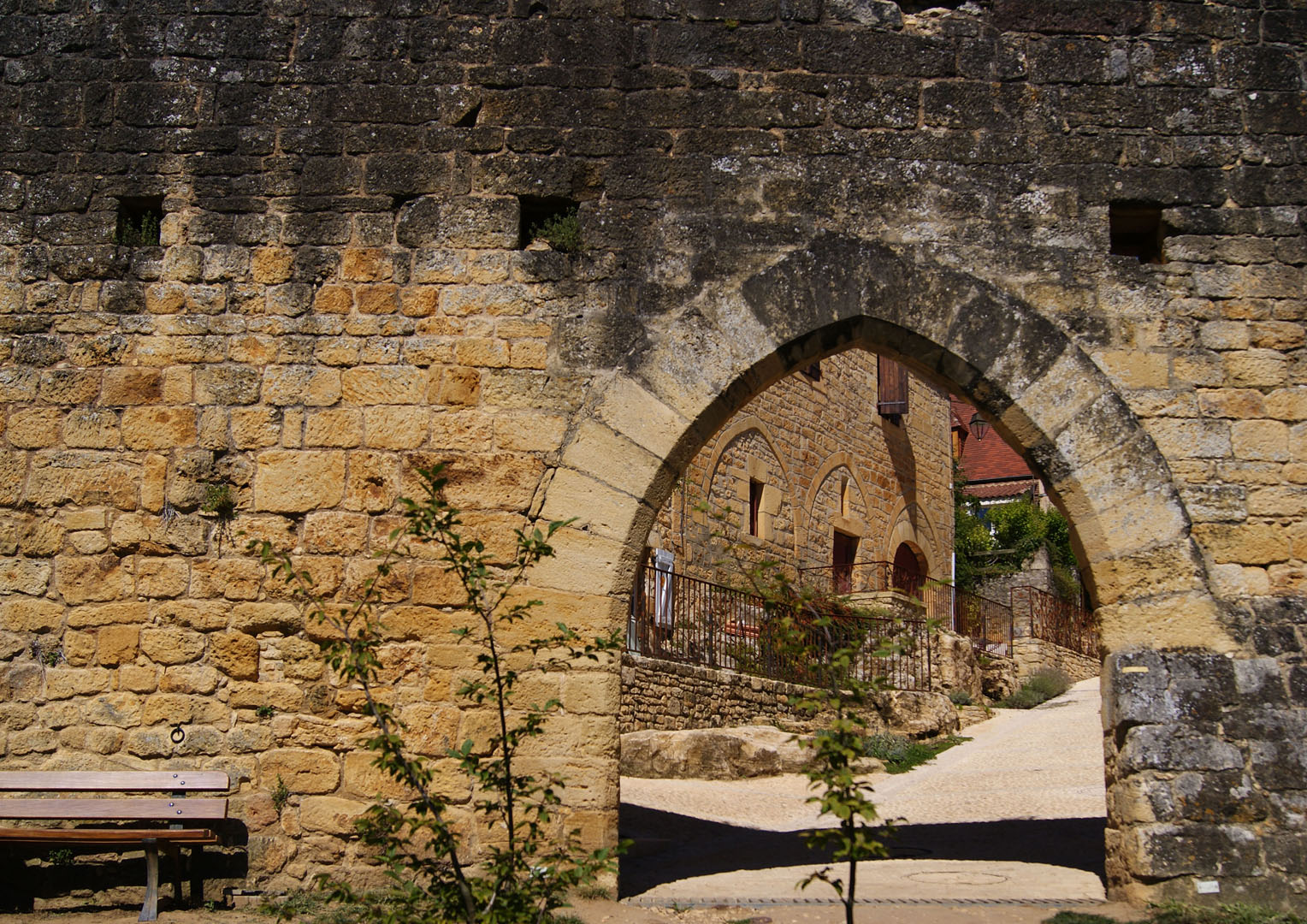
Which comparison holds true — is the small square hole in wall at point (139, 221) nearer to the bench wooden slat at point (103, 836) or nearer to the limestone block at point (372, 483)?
the limestone block at point (372, 483)

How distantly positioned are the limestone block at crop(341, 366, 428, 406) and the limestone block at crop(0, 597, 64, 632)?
1555 mm

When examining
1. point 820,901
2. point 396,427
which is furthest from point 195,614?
point 820,901

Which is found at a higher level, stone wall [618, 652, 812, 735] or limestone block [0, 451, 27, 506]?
limestone block [0, 451, 27, 506]

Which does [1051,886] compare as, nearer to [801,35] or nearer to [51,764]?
[801,35]

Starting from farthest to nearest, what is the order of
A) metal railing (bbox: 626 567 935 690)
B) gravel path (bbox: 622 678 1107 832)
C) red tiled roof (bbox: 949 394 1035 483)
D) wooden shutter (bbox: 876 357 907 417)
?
red tiled roof (bbox: 949 394 1035 483), wooden shutter (bbox: 876 357 907 417), metal railing (bbox: 626 567 935 690), gravel path (bbox: 622 678 1107 832)

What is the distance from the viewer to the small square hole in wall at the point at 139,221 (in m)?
5.67

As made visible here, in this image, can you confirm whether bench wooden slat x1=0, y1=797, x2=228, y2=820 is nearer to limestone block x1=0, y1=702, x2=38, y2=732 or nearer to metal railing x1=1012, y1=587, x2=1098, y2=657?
limestone block x1=0, y1=702, x2=38, y2=732

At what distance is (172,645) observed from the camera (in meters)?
5.29

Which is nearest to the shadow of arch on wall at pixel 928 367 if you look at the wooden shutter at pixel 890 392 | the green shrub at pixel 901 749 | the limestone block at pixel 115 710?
the limestone block at pixel 115 710

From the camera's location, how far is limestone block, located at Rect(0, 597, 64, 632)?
5348 mm

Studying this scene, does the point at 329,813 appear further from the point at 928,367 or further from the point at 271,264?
the point at 928,367

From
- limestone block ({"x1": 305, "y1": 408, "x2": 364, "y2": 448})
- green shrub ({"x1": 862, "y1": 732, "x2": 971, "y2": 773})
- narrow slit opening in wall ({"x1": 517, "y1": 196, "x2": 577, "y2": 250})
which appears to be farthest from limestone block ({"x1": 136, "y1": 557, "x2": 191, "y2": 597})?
green shrub ({"x1": 862, "y1": 732, "x2": 971, "y2": 773})

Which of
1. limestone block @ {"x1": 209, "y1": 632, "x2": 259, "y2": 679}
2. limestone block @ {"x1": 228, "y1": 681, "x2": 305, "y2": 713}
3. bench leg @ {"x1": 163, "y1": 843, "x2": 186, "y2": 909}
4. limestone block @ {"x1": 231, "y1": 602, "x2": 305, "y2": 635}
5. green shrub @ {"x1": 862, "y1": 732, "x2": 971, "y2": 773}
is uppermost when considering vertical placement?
limestone block @ {"x1": 231, "y1": 602, "x2": 305, "y2": 635}

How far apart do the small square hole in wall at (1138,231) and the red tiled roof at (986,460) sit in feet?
73.5
